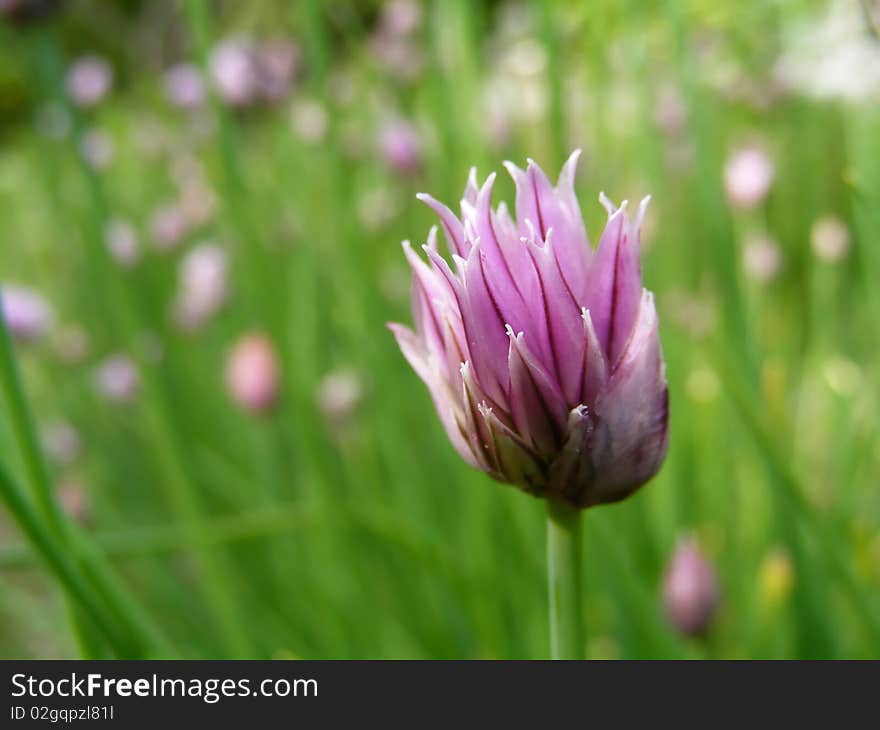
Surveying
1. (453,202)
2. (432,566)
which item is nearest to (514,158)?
(453,202)

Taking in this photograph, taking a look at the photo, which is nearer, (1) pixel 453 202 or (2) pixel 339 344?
(1) pixel 453 202

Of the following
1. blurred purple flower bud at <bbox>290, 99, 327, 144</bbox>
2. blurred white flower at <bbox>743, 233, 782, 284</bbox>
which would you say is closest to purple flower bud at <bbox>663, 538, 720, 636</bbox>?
blurred white flower at <bbox>743, 233, 782, 284</bbox>

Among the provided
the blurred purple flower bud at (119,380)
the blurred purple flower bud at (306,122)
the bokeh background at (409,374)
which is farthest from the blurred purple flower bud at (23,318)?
the blurred purple flower bud at (306,122)

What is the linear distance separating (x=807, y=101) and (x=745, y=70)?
21cm

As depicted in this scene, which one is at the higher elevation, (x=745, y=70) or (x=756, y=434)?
(x=745, y=70)

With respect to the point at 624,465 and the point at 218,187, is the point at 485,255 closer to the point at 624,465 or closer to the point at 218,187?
the point at 624,465

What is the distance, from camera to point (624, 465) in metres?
0.26

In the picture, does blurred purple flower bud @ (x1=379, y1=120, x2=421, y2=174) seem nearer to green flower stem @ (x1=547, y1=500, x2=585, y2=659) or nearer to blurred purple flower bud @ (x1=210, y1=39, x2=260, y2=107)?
blurred purple flower bud @ (x1=210, y1=39, x2=260, y2=107)

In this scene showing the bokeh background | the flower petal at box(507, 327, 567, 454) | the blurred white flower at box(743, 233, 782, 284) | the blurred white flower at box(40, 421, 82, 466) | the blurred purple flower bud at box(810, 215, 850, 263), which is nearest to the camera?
the flower petal at box(507, 327, 567, 454)

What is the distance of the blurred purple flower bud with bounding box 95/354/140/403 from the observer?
53.2 inches

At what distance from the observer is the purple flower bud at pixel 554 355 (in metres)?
0.26

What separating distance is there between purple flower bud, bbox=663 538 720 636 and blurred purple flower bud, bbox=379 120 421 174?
819mm

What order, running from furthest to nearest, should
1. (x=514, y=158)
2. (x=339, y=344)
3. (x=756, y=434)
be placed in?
(x=339, y=344) → (x=514, y=158) → (x=756, y=434)

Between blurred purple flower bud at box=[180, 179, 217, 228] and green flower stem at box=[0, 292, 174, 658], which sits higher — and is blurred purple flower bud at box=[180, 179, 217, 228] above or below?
above
